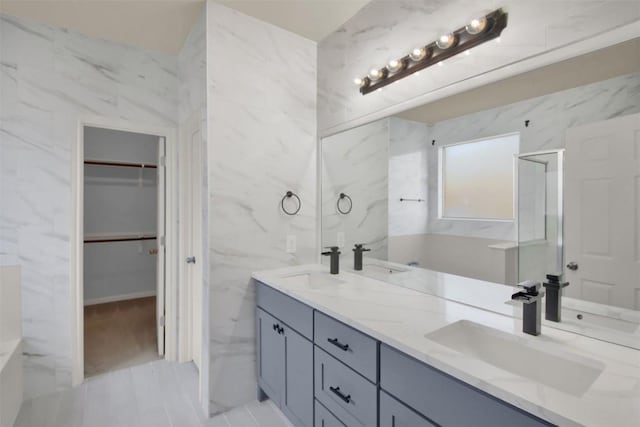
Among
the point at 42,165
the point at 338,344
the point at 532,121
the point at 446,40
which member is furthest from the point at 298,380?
the point at 42,165

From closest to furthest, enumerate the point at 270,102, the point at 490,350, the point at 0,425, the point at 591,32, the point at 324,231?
the point at 591,32
the point at 490,350
the point at 0,425
the point at 270,102
the point at 324,231

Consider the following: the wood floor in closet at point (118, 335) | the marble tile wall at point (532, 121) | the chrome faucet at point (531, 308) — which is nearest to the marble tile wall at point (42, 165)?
the wood floor in closet at point (118, 335)

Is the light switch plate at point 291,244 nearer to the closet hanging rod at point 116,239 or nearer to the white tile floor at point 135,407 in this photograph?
the white tile floor at point 135,407

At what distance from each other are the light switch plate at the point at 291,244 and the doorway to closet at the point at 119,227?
2.28 m

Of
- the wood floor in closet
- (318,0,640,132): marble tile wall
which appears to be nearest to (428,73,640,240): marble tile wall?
(318,0,640,132): marble tile wall

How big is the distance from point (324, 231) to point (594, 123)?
5.53ft

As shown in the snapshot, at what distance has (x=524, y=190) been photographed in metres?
1.38

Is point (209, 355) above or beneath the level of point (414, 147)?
beneath

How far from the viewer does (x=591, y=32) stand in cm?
115

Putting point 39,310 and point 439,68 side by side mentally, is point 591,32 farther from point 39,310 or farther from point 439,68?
point 39,310

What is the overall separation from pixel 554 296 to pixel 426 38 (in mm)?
1363

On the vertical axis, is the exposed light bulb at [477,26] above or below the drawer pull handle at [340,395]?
above

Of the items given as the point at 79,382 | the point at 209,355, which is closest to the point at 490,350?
the point at 209,355

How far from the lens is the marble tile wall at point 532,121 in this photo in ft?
3.71
